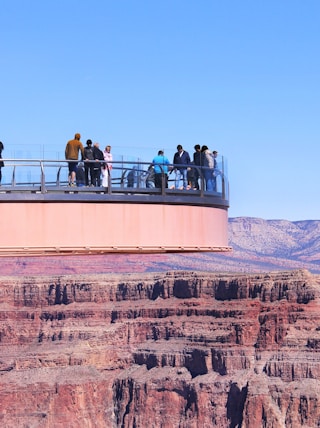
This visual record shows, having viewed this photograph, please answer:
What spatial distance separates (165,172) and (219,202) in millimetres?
2528

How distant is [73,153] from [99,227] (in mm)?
2594

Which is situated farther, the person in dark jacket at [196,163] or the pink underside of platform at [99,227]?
the person in dark jacket at [196,163]

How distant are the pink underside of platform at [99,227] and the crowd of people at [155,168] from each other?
1005mm

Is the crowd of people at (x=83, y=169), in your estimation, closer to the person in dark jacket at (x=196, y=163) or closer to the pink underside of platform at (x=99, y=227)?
the pink underside of platform at (x=99, y=227)

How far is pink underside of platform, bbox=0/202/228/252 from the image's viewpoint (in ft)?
123

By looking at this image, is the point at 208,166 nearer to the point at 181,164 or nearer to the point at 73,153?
the point at 181,164

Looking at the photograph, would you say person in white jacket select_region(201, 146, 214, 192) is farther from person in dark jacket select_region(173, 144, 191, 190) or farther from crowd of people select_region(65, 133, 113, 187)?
crowd of people select_region(65, 133, 113, 187)

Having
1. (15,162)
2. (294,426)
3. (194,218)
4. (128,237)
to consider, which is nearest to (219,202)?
(194,218)

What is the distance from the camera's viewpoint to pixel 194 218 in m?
40.1

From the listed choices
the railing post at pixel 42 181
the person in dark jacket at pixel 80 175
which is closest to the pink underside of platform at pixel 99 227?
the railing post at pixel 42 181

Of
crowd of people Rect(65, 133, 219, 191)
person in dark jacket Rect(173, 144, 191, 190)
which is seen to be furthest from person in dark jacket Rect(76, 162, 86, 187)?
person in dark jacket Rect(173, 144, 191, 190)

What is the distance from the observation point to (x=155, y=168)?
130ft

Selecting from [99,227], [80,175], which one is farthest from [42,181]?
[99,227]

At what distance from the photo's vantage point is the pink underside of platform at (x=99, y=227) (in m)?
37.3
